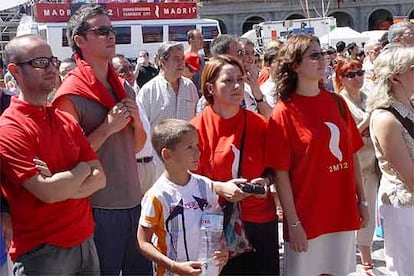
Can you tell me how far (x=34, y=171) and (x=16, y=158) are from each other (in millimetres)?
96

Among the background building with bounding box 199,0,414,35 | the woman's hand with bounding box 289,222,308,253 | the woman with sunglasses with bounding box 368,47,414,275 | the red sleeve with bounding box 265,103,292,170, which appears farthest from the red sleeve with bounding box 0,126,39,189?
the background building with bounding box 199,0,414,35

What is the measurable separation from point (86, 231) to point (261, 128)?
3.85ft

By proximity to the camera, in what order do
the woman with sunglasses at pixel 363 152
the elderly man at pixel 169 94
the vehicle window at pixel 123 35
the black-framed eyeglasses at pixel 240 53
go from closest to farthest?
the woman with sunglasses at pixel 363 152, the elderly man at pixel 169 94, the black-framed eyeglasses at pixel 240 53, the vehicle window at pixel 123 35

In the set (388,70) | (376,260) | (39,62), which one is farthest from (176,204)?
(376,260)

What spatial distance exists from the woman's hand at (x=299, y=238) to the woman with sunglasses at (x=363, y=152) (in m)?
1.79

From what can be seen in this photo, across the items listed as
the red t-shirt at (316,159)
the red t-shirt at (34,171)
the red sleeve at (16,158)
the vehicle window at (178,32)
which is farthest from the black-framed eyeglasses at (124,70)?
the vehicle window at (178,32)

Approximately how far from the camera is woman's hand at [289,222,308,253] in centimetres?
346

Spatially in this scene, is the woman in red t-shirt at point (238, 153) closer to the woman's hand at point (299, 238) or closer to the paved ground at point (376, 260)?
the woman's hand at point (299, 238)

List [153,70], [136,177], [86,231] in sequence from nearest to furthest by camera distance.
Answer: [86,231] < [136,177] < [153,70]

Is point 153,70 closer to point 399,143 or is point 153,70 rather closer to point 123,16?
point 399,143

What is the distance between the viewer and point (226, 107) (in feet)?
11.6

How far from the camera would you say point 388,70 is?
3.66 meters

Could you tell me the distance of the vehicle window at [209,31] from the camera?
2639 cm

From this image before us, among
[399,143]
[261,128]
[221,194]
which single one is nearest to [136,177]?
[221,194]
